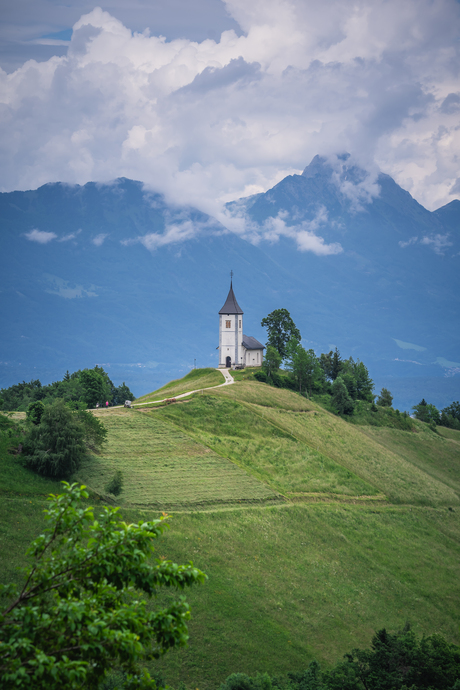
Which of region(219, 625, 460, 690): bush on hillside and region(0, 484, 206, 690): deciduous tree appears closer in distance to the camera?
region(0, 484, 206, 690): deciduous tree

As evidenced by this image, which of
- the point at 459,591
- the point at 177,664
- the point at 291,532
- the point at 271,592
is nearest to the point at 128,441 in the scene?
the point at 291,532

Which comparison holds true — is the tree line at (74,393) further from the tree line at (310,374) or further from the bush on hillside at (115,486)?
the tree line at (310,374)

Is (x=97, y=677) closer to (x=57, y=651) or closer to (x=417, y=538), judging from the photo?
(x=57, y=651)

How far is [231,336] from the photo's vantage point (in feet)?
305

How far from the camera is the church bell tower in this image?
92062mm

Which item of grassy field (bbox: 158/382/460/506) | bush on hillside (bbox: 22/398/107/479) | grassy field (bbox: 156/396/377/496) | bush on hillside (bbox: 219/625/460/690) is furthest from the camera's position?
grassy field (bbox: 158/382/460/506)

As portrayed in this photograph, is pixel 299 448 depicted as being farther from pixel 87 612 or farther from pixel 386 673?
pixel 87 612

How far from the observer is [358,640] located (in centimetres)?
3080

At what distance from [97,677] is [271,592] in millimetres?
25277

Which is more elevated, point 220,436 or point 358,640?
point 220,436

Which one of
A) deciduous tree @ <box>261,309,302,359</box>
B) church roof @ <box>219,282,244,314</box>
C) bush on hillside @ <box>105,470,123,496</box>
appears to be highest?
church roof @ <box>219,282,244,314</box>

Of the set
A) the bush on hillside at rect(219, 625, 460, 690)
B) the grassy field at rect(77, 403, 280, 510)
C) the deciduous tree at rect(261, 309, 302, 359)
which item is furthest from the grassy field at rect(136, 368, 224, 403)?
the bush on hillside at rect(219, 625, 460, 690)

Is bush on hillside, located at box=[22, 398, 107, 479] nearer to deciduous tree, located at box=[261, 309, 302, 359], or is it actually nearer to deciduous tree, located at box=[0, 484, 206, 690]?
deciduous tree, located at box=[0, 484, 206, 690]

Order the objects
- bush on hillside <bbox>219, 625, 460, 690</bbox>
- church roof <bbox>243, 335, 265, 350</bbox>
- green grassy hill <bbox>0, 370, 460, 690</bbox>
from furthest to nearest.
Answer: church roof <bbox>243, 335, 265, 350</bbox>, green grassy hill <bbox>0, 370, 460, 690</bbox>, bush on hillside <bbox>219, 625, 460, 690</bbox>
